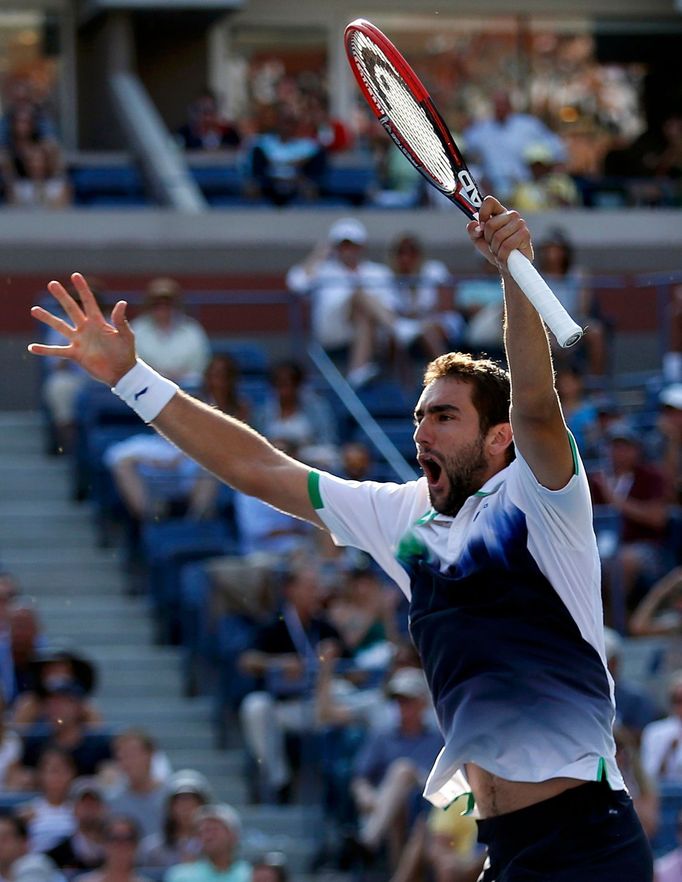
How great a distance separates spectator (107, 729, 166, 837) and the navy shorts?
221 inches

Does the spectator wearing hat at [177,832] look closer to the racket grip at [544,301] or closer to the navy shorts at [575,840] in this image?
the navy shorts at [575,840]

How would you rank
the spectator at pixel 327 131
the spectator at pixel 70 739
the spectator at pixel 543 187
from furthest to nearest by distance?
the spectator at pixel 327 131, the spectator at pixel 543 187, the spectator at pixel 70 739

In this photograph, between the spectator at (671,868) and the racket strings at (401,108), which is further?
the spectator at (671,868)

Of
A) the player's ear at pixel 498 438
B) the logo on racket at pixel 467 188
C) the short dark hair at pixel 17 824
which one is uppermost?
the logo on racket at pixel 467 188

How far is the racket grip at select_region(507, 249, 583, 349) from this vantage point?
4.04 m

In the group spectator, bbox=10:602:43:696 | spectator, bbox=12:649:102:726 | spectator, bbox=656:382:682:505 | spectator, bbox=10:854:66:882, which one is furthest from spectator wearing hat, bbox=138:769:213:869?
spectator, bbox=656:382:682:505

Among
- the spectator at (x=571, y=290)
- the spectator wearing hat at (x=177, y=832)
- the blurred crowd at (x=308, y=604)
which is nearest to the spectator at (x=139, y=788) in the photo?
the blurred crowd at (x=308, y=604)

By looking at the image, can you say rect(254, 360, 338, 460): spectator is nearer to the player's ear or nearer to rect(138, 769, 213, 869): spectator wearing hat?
rect(138, 769, 213, 869): spectator wearing hat

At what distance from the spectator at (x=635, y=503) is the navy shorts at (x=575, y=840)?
7736mm

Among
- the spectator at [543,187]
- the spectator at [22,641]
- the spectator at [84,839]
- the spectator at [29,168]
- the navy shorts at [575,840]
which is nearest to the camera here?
the navy shorts at [575,840]

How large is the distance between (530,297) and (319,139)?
47.4 feet

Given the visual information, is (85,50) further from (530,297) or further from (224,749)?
(530,297)

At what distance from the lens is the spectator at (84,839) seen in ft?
31.6

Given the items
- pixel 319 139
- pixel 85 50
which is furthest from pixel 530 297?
pixel 85 50
